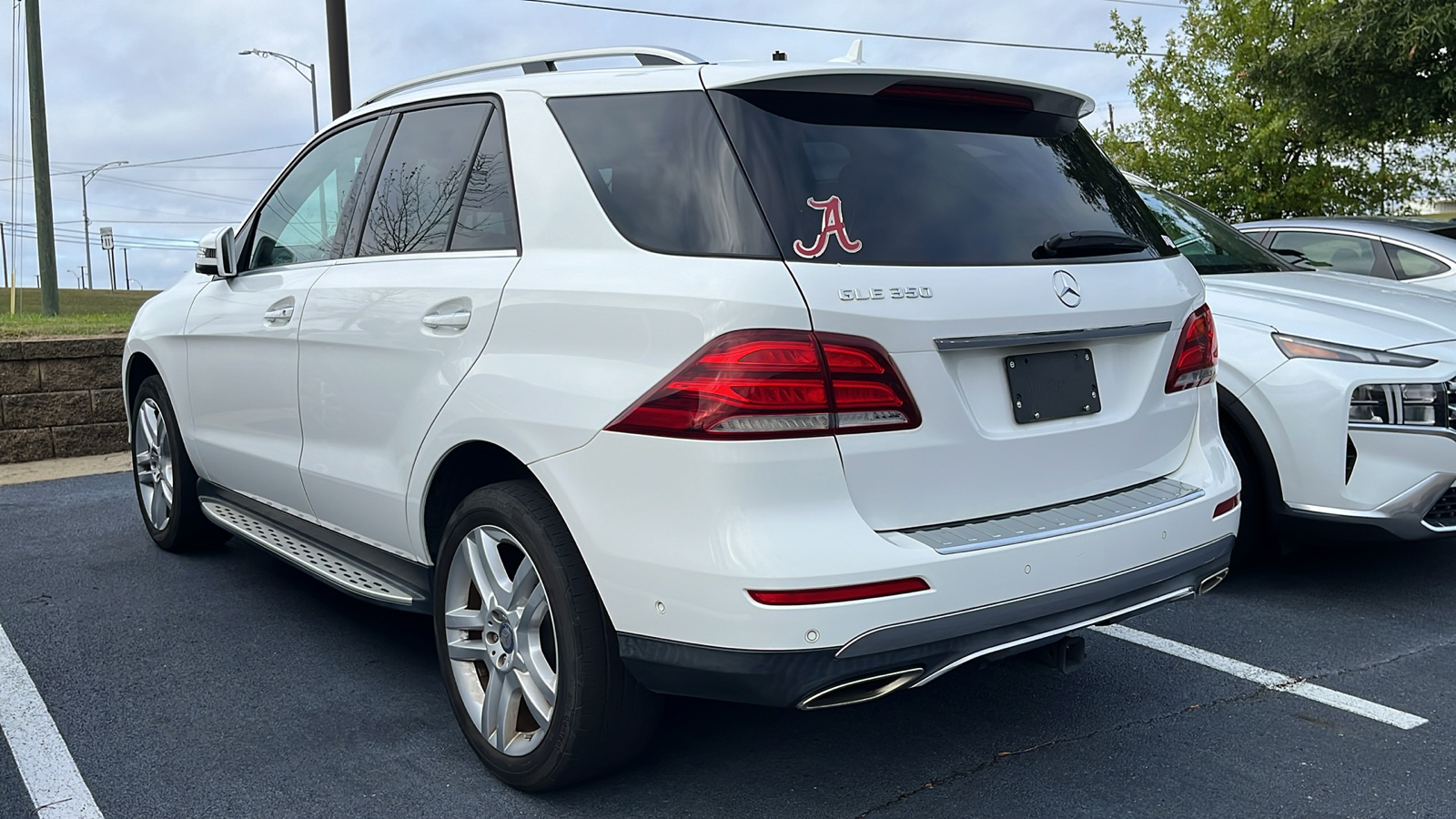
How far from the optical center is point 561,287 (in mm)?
→ 2873

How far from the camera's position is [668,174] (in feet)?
9.14

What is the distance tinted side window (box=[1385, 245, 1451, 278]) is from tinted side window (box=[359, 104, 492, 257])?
666 centimetres

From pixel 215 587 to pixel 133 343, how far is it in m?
1.31

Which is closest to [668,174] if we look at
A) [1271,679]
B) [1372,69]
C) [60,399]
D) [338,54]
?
[1271,679]

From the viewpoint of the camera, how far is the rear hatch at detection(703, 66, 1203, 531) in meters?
2.59

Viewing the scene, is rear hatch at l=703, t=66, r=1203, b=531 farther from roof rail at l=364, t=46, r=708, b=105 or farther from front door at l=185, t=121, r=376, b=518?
front door at l=185, t=121, r=376, b=518

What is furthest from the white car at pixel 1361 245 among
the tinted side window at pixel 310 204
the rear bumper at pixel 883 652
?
the tinted side window at pixel 310 204

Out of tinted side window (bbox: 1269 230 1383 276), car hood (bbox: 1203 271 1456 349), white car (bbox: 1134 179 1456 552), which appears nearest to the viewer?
white car (bbox: 1134 179 1456 552)

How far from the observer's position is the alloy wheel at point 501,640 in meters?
2.96

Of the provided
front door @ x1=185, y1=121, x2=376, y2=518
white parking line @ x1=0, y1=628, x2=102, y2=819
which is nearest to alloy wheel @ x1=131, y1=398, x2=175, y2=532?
front door @ x1=185, y1=121, x2=376, y2=518

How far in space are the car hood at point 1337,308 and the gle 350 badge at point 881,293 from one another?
107 inches

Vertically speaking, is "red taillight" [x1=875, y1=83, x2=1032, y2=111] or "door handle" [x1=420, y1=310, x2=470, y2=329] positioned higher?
"red taillight" [x1=875, y1=83, x2=1032, y2=111]

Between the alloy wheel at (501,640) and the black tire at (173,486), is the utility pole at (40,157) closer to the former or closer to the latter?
the black tire at (173,486)

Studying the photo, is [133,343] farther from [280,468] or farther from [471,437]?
[471,437]
